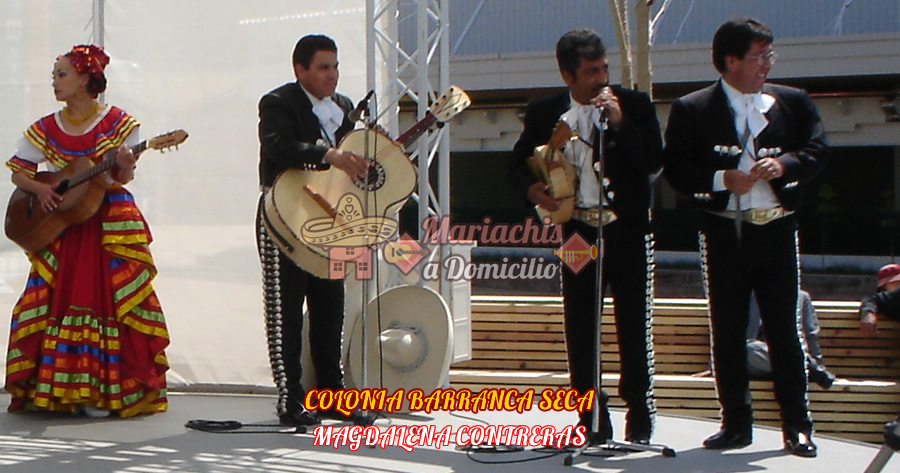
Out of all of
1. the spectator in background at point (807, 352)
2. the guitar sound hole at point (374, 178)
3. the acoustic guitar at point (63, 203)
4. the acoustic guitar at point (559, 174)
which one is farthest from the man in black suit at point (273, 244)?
the spectator in background at point (807, 352)

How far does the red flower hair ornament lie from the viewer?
15.7 feet

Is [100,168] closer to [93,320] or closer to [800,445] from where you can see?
[93,320]

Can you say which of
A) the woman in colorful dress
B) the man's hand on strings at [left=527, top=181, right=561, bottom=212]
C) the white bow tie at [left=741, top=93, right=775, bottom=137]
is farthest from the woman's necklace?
the white bow tie at [left=741, top=93, right=775, bottom=137]

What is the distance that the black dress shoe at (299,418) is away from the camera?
180 inches

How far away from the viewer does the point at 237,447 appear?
4250 millimetres

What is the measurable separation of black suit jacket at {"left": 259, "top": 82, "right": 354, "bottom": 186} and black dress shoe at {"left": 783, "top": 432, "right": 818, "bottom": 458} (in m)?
1.95

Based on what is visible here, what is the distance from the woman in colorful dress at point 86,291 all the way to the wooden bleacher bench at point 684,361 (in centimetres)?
227

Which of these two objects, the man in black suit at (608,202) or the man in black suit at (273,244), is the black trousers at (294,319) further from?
the man in black suit at (608,202)

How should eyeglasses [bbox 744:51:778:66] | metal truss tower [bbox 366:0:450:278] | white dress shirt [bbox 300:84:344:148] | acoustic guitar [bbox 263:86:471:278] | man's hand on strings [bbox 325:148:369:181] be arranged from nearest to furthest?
eyeglasses [bbox 744:51:778:66] < man's hand on strings [bbox 325:148:369:181] < acoustic guitar [bbox 263:86:471:278] < white dress shirt [bbox 300:84:344:148] < metal truss tower [bbox 366:0:450:278]

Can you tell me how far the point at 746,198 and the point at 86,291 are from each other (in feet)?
8.95

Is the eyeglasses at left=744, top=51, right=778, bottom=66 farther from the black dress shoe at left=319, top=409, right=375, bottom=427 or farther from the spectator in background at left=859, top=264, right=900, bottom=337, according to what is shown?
the spectator in background at left=859, top=264, right=900, bottom=337

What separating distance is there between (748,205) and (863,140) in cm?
1432

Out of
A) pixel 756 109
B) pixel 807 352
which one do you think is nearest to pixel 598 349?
pixel 756 109

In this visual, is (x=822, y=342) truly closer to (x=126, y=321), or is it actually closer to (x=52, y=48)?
(x=126, y=321)
